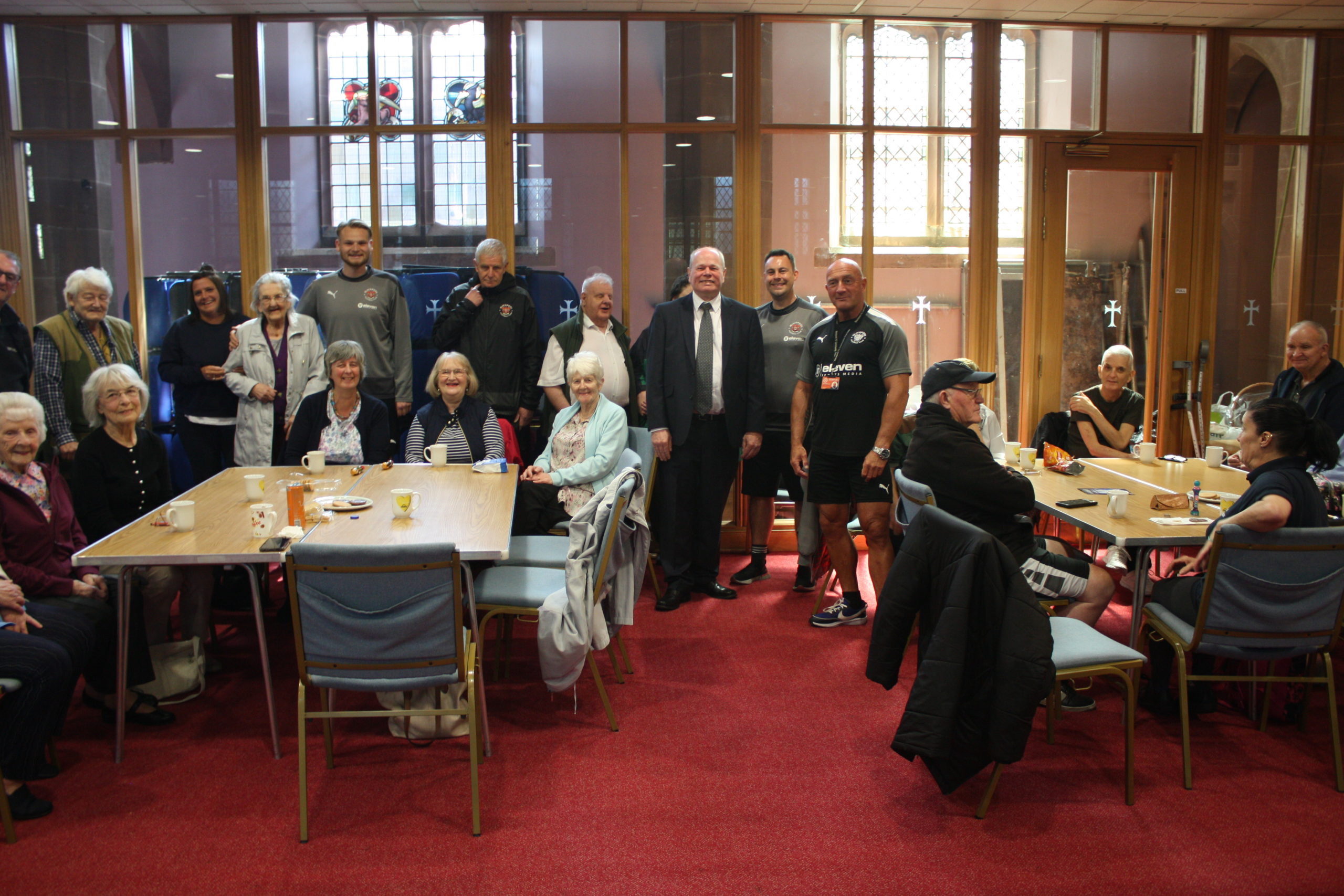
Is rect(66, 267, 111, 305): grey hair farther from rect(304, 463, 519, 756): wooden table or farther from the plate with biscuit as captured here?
the plate with biscuit

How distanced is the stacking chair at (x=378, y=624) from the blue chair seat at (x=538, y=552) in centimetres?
102

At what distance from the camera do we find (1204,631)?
296 centimetres

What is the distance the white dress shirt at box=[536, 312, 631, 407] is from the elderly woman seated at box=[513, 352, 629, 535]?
749mm

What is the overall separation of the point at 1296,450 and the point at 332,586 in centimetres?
299

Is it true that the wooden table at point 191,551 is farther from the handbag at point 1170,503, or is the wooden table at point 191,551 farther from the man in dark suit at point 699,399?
the handbag at point 1170,503

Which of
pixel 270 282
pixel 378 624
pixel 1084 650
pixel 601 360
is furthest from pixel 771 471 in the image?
pixel 378 624

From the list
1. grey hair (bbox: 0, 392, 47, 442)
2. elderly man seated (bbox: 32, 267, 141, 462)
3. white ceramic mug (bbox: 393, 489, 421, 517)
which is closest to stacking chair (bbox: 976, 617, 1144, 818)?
white ceramic mug (bbox: 393, 489, 421, 517)

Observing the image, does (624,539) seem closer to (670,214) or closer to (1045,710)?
(1045,710)

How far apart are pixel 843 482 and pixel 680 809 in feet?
6.69

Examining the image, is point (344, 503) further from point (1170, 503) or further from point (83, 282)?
point (1170, 503)

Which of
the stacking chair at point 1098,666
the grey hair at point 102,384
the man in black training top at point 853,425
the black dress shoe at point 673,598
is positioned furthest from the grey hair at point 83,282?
the stacking chair at point 1098,666

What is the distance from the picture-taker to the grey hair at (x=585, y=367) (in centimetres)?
430

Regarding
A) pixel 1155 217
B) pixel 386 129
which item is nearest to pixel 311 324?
pixel 386 129

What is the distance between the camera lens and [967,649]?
268 centimetres
